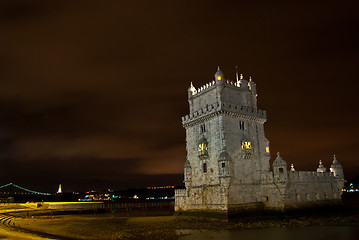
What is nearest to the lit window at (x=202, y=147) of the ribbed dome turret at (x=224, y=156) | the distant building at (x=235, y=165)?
the distant building at (x=235, y=165)

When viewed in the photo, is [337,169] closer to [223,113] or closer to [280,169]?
[280,169]

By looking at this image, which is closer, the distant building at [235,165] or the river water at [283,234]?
the river water at [283,234]

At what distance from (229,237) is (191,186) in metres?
17.2

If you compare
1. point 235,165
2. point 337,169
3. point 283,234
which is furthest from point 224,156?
point 337,169

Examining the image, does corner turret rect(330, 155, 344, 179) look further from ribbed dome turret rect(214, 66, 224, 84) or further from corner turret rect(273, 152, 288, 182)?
ribbed dome turret rect(214, 66, 224, 84)

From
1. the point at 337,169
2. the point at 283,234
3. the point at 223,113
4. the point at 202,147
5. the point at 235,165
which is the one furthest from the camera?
the point at 337,169

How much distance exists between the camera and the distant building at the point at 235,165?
4178cm

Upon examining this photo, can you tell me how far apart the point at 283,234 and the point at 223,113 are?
701 inches

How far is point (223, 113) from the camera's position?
4303 centimetres

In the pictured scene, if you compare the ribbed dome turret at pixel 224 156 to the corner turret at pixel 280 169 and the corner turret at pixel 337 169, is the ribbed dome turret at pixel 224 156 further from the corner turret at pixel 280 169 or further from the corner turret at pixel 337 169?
the corner turret at pixel 337 169

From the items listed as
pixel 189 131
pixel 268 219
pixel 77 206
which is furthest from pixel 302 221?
pixel 77 206

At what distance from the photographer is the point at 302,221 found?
127 ft

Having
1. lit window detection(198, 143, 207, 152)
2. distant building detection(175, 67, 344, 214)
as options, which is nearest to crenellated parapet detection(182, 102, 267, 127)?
distant building detection(175, 67, 344, 214)

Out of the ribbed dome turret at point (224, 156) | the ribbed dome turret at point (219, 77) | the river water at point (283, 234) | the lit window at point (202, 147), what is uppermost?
the ribbed dome turret at point (219, 77)
